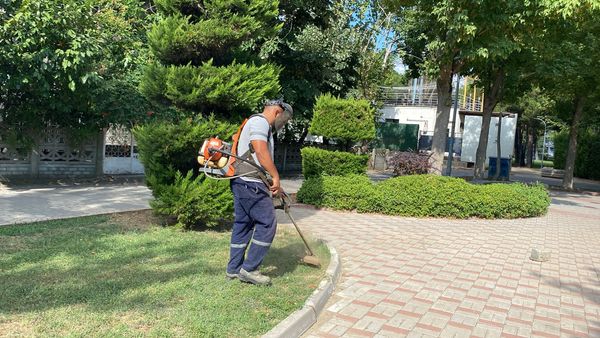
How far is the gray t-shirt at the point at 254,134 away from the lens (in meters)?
4.72

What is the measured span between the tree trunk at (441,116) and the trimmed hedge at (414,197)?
90.8 inches

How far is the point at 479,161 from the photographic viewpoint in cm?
2109

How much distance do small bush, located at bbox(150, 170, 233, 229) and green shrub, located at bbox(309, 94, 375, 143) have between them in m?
4.28

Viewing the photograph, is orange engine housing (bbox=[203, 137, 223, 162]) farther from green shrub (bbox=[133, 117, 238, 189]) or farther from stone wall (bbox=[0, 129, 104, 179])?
stone wall (bbox=[0, 129, 104, 179])

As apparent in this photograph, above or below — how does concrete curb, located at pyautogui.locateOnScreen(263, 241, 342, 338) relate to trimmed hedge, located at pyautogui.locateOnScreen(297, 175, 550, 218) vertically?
below

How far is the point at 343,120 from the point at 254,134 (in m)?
6.25

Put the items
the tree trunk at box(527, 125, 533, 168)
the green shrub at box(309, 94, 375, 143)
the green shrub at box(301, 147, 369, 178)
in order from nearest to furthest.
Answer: the green shrub at box(309, 94, 375, 143)
the green shrub at box(301, 147, 369, 178)
the tree trunk at box(527, 125, 533, 168)

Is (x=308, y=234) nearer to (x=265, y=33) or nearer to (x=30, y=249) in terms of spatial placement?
(x=265, y=33)

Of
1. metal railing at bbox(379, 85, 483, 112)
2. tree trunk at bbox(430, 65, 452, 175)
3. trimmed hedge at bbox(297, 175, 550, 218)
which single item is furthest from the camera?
metal railing at bbox(379, 85, 483, 112)

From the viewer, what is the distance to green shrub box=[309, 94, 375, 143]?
35.3ft

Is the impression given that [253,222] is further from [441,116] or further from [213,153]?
[441,116]

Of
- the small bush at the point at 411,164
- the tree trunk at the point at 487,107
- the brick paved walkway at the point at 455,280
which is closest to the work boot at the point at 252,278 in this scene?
the brick paved walkway at the point at 455,280

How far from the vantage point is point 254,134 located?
4.72 meters

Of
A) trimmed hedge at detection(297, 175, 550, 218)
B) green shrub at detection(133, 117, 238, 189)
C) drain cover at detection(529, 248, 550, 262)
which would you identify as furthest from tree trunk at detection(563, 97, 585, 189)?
green shrub at detection(133, 117, 238, 189)
